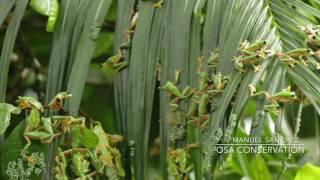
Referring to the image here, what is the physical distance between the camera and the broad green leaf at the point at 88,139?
68cm

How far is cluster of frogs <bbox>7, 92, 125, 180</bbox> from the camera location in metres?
0.68

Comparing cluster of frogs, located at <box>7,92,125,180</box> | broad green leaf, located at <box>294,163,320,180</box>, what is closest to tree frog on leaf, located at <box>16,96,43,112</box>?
cluster of frogs, located at <box>7,92,125,180</box>

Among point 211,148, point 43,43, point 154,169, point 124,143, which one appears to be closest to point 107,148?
point 124,143

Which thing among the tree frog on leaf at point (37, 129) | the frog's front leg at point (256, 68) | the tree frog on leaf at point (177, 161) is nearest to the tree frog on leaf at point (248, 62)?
the frog's front leg at point (256, 68)

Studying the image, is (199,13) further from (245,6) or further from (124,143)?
(124,143)

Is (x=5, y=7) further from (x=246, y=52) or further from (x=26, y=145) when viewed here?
(x=246, y=52)

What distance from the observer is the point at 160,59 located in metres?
0.70

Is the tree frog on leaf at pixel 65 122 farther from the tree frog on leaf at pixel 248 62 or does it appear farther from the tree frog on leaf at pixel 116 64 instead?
the tree frog on leaf at pixel 248 62

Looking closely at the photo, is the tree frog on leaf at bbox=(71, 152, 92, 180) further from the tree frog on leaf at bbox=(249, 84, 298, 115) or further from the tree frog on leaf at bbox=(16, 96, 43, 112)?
the tree frog on leaf at bbox=(249, 84, 298, 115)

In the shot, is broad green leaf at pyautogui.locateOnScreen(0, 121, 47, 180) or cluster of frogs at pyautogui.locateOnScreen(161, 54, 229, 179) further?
broad green leaf at pyautogui.locateOnScreen(0, 121, 47, 180)

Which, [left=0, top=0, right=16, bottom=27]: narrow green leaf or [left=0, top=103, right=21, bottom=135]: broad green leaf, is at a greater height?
[left=0, top=0, right=16, bottom=27]: narrow green leaf

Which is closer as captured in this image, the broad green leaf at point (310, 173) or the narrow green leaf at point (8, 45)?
the narrow green leaf at point (8, 45)

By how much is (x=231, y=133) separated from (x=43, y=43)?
98 cm

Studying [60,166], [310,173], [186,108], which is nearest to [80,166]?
[60,166]
